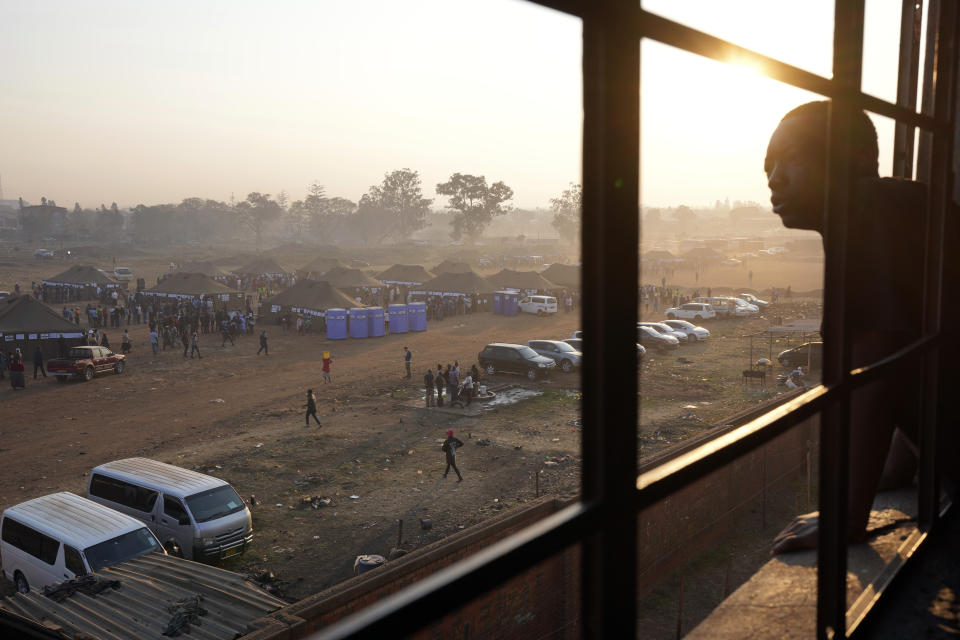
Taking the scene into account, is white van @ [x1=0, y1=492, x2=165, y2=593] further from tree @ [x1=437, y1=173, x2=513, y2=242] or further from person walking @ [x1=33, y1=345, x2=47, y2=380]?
tree @ [x1=437, y1=173, x2=513, y2=242]

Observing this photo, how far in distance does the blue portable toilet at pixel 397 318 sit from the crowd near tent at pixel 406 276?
45.4ft

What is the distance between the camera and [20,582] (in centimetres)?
1030

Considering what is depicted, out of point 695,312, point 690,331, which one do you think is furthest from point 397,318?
point 695,312

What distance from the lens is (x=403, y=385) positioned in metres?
23.2

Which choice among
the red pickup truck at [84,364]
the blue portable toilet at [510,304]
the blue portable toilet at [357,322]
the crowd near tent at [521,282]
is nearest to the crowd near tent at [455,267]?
the crowd near tent at [521,282]

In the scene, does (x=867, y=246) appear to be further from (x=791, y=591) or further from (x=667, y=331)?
(x=667, y=331)

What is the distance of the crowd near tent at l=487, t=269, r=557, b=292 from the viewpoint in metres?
43.7

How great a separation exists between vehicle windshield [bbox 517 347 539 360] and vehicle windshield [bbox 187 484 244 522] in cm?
1392

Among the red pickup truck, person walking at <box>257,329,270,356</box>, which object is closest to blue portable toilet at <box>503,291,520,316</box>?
person walking at <box>257,329,270,356</box>

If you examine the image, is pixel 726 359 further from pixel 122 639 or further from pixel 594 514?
pixel 594 514

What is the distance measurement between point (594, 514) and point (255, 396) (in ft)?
72.1

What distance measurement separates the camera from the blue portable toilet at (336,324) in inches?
1271

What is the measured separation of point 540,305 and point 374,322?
11.3m

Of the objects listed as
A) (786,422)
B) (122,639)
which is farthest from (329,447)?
(786,422)
